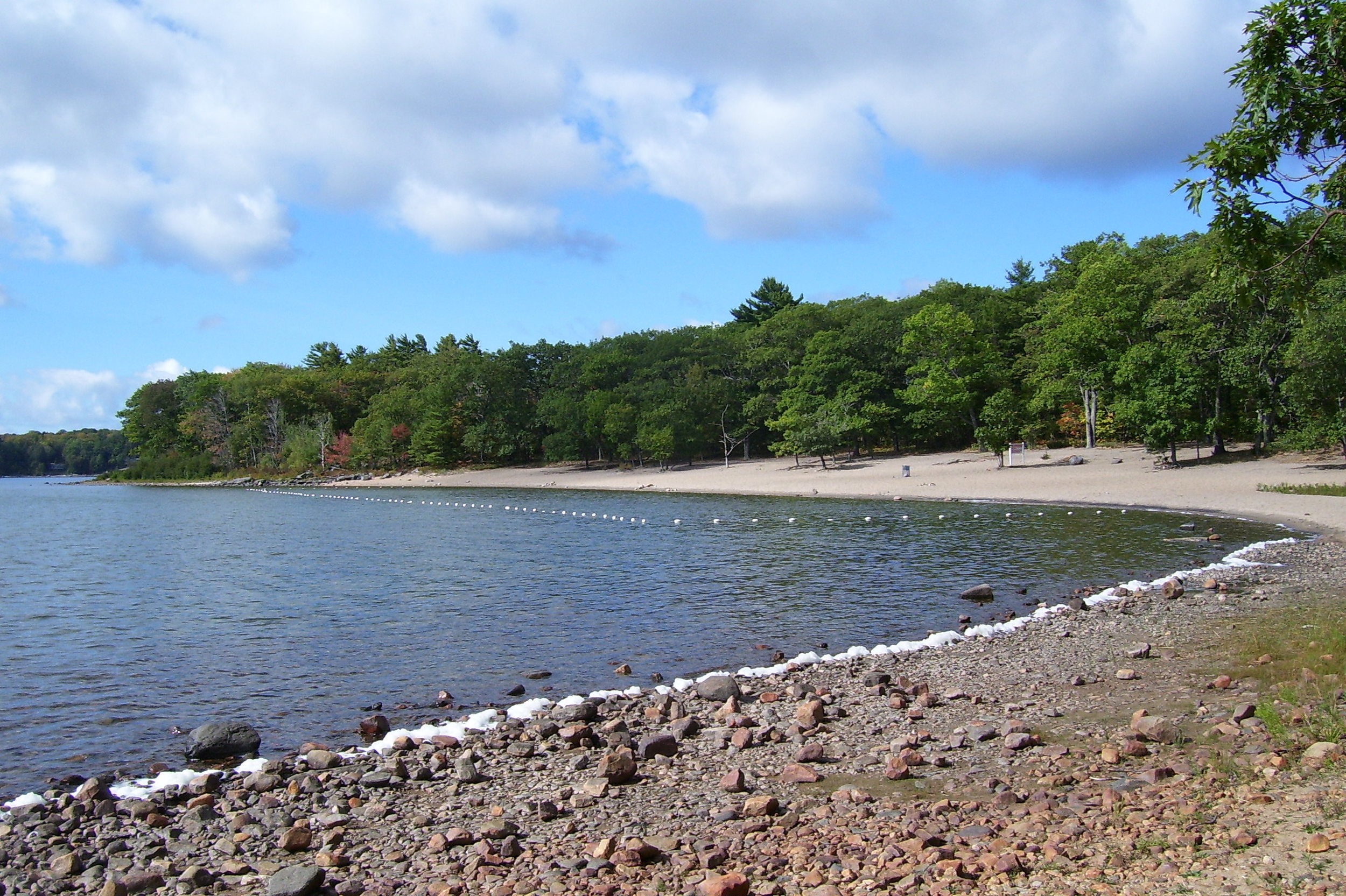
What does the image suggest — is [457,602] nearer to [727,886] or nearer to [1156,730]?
[1156,730]

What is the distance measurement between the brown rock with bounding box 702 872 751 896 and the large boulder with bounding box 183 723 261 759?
6552 millimetres

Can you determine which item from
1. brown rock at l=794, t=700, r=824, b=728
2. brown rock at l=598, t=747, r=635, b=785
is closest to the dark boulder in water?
brown rock at l=794, t=700, r=824, b=728

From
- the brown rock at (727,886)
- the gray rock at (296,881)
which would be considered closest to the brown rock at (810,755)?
the brown rock at (727,886)

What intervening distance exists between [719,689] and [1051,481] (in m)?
36.7

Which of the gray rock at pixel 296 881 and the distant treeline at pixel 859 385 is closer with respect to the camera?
the gray rock at pixel 296 881

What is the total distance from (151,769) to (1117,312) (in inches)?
2016

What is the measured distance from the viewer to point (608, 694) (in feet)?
38.0

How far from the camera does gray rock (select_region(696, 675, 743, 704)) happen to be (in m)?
10.9

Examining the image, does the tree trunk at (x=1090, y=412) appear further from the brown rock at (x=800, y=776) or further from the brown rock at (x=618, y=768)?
the brown rock at (x=618, y=768)

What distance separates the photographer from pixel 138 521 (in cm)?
4909

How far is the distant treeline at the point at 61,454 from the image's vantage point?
184000 mm

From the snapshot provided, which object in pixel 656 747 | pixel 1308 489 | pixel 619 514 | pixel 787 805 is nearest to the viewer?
pixel 787 805

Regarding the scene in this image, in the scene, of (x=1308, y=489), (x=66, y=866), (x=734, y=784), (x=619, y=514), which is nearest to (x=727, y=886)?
(x=734, y=784)

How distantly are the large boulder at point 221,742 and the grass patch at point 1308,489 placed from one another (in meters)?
34.7
